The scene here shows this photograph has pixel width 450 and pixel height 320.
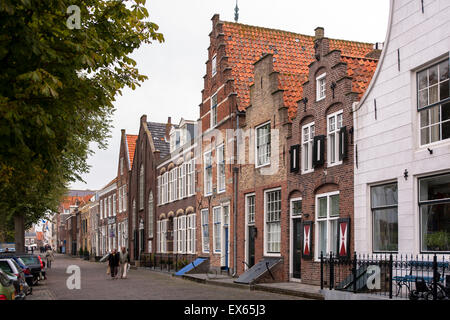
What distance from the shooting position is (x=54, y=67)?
37.7ft

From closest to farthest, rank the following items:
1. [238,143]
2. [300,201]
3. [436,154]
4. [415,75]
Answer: [436,154]
[415,75]
[300,201]
[238,143]

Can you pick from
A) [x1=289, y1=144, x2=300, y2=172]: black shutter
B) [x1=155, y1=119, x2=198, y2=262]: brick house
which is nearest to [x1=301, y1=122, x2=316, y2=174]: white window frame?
[x1=289, y1=144, x2=300, y2=172]: black shutter

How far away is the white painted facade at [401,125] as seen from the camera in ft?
49.8

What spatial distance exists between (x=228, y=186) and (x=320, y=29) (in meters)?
8.82

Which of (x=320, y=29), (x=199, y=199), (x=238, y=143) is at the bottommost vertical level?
(x=199, y=199)

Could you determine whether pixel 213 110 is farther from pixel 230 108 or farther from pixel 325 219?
pixel 325 219

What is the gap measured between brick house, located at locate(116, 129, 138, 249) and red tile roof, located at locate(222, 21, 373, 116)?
85.7ft

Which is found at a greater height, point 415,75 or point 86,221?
point 415,75

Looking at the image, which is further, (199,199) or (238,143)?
(199,199)

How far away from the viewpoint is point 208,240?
32.3 m

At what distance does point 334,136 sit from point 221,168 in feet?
35.8

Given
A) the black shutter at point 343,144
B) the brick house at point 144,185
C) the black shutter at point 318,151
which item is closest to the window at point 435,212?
the black shutter at point 343,144

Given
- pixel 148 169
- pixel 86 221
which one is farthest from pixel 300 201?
pixel 86 221

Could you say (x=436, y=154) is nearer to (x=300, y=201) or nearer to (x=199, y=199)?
(x=300, y=201)
